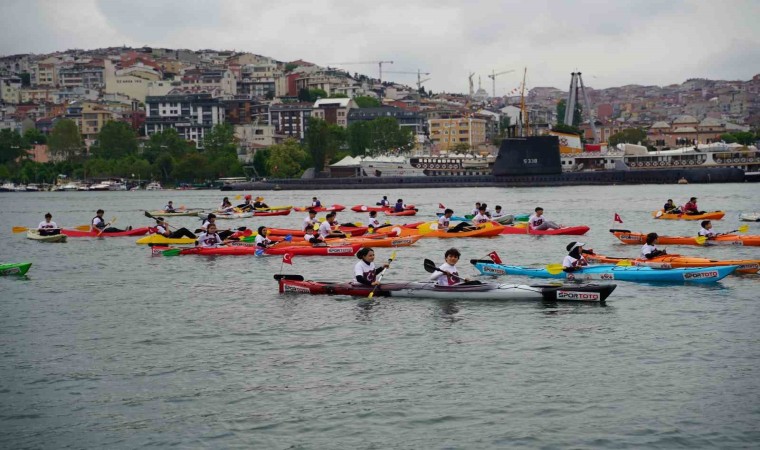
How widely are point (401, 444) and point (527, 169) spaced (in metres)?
104

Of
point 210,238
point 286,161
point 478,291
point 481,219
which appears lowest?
point 478,291

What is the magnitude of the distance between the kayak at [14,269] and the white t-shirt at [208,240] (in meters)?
6.74

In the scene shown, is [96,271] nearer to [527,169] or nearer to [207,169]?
[527,169]

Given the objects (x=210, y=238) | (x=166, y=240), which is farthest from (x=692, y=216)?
(x=166, y=240)

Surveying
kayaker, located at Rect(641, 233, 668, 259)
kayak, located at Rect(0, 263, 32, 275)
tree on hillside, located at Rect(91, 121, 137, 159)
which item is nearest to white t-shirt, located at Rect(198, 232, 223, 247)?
kayak, located at Rect(0, 263, 32, 275)

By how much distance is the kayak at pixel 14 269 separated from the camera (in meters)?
32.6

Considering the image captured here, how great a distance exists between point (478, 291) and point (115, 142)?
17565cm

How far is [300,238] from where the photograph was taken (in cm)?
3934

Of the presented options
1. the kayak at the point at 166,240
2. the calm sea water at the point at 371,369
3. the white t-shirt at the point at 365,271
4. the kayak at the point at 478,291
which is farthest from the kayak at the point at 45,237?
the white t-shirt at the point at 365,271

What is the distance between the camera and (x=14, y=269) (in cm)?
3272

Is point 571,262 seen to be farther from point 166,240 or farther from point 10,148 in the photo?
point 10,148

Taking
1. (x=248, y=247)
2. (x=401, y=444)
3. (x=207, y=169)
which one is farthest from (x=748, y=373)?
(x=207, y=169)

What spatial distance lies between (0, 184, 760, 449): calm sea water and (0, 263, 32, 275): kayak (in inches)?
88.6

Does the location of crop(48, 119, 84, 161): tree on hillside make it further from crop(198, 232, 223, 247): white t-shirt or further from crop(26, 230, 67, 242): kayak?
crop(198, 232, 223, 247): white t-shirt
